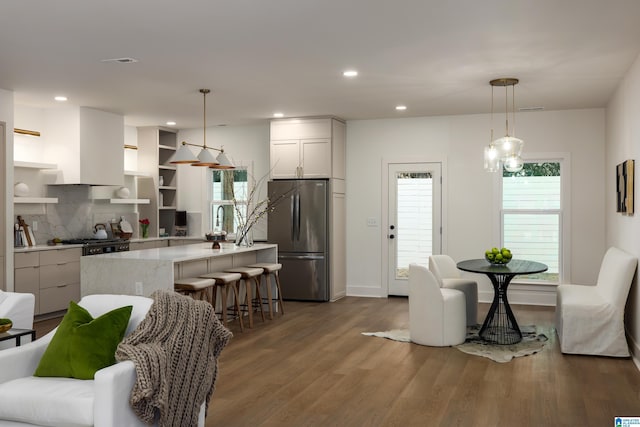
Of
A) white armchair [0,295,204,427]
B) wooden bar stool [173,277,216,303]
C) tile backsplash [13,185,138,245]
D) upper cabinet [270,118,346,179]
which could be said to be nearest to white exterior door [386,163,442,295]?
upper cabinet [270,118,346,179]

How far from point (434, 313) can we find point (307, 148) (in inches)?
139

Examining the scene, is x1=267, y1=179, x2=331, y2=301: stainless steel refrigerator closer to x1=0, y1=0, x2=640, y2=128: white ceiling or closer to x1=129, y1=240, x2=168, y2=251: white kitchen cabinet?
x1=0, y1=0, x2=640, y2=128: white ceiling

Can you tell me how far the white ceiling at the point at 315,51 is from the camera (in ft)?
12.7

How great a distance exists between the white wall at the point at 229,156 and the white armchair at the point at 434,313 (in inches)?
154

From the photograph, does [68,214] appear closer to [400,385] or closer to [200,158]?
[200,158]

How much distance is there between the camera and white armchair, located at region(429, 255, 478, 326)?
21.5 ft

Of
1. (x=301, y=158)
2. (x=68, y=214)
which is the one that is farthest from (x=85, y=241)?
(x=301, y=158)

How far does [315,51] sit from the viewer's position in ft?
15.9

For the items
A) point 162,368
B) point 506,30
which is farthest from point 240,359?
point 506,30

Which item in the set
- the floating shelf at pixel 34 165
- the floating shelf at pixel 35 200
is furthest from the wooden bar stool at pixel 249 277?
the floating shelf at pixel 34 165

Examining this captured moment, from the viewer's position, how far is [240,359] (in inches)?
200

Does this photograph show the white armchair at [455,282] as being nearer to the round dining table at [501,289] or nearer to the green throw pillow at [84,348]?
the round dining table at [501,289]

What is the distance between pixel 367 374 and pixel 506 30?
2.73 m

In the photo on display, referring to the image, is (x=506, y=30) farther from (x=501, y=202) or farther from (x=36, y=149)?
(x=36, y=149)
